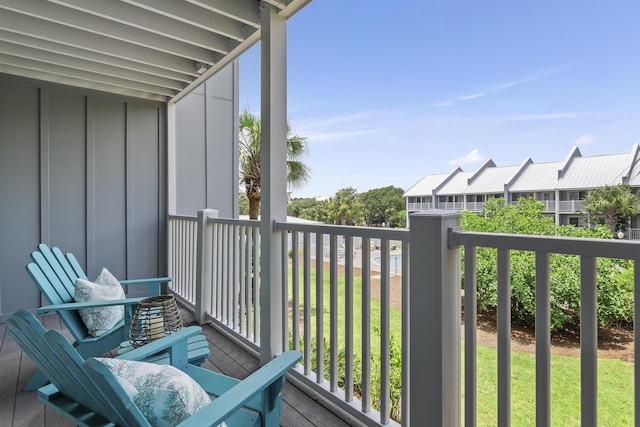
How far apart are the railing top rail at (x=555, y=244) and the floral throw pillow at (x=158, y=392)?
3.39 feet

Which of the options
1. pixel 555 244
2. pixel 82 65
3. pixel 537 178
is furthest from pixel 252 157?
pixel 555 244

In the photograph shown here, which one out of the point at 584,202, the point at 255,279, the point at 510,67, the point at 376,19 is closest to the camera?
the point at 255,279

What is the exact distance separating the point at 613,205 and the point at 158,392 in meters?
5.00

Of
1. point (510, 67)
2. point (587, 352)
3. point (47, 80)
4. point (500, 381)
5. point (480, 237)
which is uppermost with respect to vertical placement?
point (510, 67)

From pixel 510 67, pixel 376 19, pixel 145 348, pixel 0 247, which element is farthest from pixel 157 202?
pixel 376 19

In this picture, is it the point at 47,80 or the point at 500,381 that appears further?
the point at 47,80

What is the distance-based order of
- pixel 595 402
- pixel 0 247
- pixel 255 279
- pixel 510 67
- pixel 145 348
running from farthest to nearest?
1. pixel 510 67
2. pixel 0 247
3. pixel 255 279
4. pixel 145 348
5. pixel 595 402

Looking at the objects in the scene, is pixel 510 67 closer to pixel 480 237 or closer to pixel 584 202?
pixel 584 202

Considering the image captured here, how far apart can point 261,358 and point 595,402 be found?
6.30 ft

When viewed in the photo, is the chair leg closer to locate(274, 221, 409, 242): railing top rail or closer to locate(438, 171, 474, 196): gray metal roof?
locate(274, 221, 409, 242): railing top rail

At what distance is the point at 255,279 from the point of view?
268cm

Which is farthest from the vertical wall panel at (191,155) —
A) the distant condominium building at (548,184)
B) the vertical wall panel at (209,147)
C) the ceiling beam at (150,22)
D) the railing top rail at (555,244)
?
the railing top rail at (555,244)

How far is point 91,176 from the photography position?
13.2ft

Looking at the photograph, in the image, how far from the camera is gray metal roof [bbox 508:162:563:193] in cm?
527
